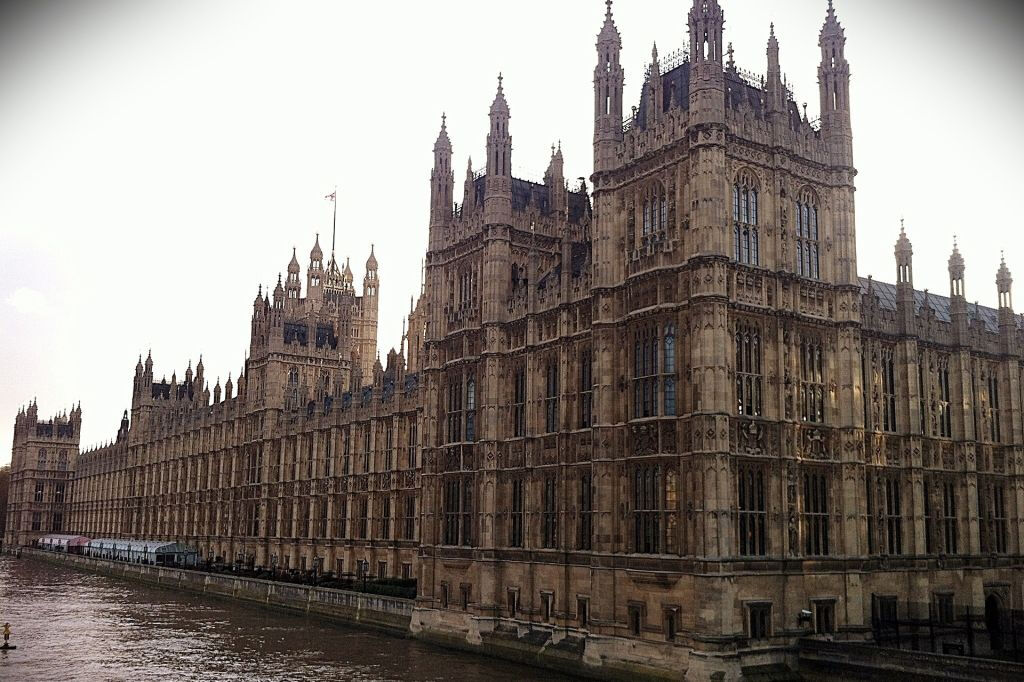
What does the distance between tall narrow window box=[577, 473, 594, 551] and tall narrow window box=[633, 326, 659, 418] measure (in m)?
5.28

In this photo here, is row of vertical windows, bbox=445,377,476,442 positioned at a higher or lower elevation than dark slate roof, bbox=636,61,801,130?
lower

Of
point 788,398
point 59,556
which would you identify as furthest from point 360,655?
point 59,556

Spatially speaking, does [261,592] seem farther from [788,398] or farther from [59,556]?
[59,556]

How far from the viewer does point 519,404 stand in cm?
5278

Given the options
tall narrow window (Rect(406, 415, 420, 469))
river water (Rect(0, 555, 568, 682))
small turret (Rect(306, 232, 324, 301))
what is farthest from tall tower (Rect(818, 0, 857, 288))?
small turret (Rect(306, 232, 324, 301))

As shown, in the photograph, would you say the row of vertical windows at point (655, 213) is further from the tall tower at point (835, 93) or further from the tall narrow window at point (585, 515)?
the tall narrow window at point (585, 515)

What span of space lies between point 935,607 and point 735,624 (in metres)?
13.7

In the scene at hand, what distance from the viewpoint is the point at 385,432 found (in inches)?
3159

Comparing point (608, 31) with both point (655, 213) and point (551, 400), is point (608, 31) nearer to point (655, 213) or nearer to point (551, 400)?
point (655, 213)

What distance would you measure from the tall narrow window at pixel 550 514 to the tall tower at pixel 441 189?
17.8 metres

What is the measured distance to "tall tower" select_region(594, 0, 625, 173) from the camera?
153 feet

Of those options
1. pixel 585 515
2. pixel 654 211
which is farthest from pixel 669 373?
pixel 585 515

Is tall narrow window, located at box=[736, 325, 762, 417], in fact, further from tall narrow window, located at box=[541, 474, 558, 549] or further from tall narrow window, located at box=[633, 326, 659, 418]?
tall narrow window, located at box=[541, 474, 558, 549]

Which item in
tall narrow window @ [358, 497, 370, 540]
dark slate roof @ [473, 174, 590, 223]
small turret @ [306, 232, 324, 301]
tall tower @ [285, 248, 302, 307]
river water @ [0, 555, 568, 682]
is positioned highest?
small turret @ [306, 232, 324, 301]
